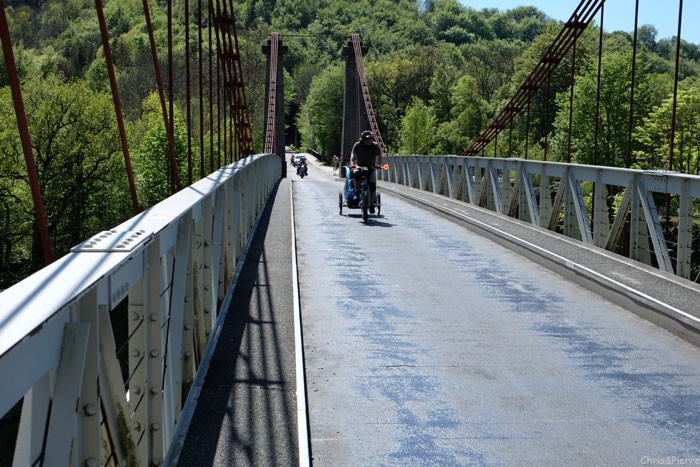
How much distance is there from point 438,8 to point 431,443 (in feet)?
606

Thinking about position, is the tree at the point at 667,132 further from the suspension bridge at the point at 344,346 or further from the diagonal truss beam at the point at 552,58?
the suspension bridge at the point at 344,346

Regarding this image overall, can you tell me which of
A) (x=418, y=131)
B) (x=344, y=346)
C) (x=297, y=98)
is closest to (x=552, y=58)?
(x=344, y=346)

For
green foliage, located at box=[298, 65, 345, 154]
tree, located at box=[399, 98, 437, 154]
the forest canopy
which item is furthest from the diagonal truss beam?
green foliage, located at box=[298, 65, 345, 154]

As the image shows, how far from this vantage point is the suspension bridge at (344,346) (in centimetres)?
258

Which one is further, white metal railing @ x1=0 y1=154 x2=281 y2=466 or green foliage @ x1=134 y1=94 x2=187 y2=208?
green foliage @ x1=134 y1=94 x2=187 y2=208

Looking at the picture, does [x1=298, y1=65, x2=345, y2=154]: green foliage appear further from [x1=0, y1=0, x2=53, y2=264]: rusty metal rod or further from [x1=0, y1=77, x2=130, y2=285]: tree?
[x1=0, y1=0, x2=53, y2=264]: rusty metal rod

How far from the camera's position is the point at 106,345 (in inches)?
108

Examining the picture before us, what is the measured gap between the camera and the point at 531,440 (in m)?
4.46

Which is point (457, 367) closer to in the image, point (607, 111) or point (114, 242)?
point (114, 242)

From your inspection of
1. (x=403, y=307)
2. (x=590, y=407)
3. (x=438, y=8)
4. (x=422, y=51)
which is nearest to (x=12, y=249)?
(x=403, y=307)

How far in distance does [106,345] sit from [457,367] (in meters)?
3.36

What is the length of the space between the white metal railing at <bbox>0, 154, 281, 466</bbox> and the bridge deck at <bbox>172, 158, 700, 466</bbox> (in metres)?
0.43

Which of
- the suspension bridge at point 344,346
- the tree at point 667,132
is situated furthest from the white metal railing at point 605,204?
the tree at point 667,132

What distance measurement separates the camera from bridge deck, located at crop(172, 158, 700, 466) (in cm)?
437
